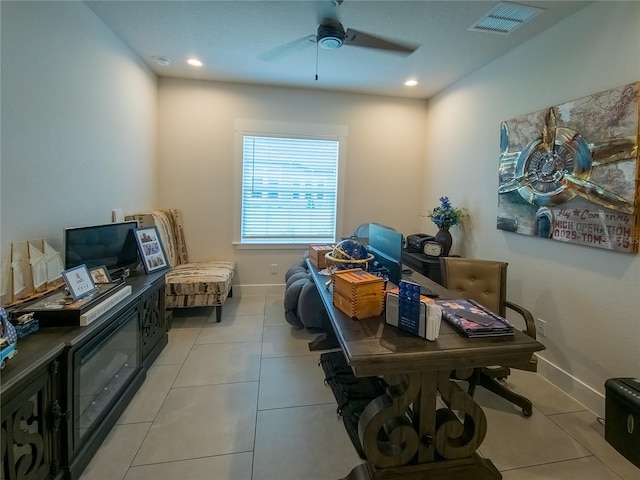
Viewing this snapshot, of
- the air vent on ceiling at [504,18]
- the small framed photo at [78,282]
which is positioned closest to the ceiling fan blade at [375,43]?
the air vent on ceiling at [504,18]

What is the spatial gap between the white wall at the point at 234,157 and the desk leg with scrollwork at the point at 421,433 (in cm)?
317

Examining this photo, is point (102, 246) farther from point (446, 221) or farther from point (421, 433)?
point (446, 221)

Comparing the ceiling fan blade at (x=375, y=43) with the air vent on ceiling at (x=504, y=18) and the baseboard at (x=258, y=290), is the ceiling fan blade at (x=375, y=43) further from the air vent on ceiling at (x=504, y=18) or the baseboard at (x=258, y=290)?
the baseboard at (x=258, y=290)

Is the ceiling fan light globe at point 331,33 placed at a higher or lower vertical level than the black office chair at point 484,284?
higher

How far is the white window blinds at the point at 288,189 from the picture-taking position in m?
4.25

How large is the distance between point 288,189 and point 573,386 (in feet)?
11.7

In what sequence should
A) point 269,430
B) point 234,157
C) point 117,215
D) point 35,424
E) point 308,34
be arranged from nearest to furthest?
point 35,424
point 269,430
point 308,34
point 117,215
point 234,157

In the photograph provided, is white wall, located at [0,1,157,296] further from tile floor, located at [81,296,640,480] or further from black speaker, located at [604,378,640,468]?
black speaker, located at [604,378,640,468]

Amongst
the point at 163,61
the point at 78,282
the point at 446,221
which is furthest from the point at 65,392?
the point at 446,221

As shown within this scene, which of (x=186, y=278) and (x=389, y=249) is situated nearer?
(x=389, y=249)

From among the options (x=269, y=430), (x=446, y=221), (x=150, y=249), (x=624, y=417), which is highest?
(x=446, y=221)

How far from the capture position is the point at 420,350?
3.98ft

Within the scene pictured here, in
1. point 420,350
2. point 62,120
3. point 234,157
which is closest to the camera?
point 420,350

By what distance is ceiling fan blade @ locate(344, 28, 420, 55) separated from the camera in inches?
91.1
